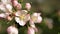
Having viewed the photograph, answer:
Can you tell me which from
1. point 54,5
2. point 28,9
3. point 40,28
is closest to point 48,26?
point 40,28

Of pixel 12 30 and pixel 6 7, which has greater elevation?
pixel 6 7

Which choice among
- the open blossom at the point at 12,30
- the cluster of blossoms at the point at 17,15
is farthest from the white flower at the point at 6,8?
the open blossom at the point at 12,30

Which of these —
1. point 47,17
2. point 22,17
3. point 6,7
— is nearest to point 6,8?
point 6,7

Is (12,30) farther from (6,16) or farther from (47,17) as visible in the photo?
(47,17)

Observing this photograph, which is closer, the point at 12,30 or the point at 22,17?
the point at 12,30

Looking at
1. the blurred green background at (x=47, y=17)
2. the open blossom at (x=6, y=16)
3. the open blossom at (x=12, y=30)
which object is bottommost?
the blurred green background at (x=47, y=17)

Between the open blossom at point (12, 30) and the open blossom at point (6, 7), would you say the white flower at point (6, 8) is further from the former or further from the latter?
the open blossom at point (12, 30)
